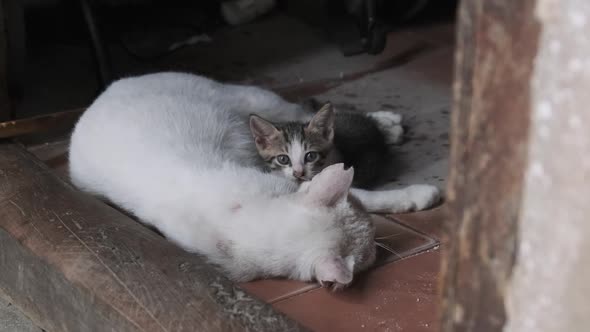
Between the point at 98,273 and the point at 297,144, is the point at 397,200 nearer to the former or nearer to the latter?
the point at 297,144

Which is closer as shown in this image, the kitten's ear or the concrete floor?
the kitten's ear

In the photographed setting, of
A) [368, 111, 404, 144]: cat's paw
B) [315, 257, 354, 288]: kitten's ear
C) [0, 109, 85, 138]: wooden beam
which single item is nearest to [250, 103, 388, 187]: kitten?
[368, 111, 404, 144]: cat's paw

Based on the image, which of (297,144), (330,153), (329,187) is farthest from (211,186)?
(330,153)

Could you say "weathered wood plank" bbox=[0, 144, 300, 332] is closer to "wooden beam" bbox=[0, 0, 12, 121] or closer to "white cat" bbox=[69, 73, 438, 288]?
"white cat" bbox=[69, 73, 438, 288]

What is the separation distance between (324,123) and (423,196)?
44 cm

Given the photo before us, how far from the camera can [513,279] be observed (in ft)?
3.20

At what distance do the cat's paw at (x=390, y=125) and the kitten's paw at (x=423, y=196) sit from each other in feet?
1.93

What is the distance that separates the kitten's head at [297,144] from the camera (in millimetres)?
2654

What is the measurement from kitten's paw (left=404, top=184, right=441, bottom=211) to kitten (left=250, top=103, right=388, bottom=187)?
0.22 meters

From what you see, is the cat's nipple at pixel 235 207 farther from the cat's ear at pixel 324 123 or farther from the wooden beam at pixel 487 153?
the wooden beam at pixel 487 153

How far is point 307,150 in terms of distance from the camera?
2.65m

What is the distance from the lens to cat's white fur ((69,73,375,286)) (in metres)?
1.96

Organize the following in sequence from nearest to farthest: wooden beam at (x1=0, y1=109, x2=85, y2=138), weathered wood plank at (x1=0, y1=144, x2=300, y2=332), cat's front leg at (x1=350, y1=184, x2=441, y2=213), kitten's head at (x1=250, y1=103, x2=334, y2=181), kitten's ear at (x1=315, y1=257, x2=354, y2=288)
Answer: weathered wood plank at (x1=0, y1=144, x2=300, y2=332), kitten's ear at (x1=315, y1=257, x2=354, y2=288), cat's front leg at (x1=350, y1=184, x2=441, y2=213), kitten's head at (x1=250, y1=103, x2=334, y2=181), wooden beam at (x1=0, y1=109, x2=85, y2=138)

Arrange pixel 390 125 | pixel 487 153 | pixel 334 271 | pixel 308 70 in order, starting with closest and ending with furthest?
pixel 487 153, pixel 334 271, pixel 390 125, pixel 308 70
